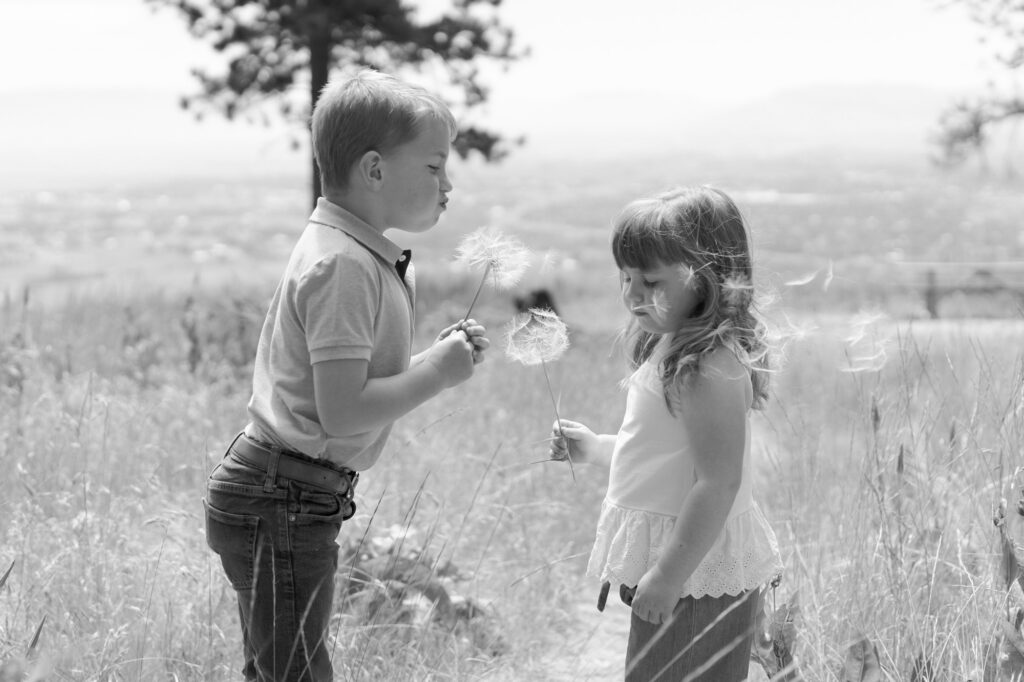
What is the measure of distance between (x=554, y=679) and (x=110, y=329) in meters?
5.26

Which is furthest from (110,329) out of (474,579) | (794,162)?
(794,162)

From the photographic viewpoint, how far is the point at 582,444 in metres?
2.41

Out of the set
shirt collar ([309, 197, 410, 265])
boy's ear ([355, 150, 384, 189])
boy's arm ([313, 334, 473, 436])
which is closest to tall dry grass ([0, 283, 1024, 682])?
boy's arm ([313, 334, 473, 436])

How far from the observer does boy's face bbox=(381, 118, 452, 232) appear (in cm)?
209

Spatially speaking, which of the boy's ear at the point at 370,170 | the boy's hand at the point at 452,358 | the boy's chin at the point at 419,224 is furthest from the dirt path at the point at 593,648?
the boy's ear at the point at 370,170

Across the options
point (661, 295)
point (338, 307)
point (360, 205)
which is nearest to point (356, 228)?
point (360, 205)

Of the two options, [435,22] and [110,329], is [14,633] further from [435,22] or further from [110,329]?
[435,22]

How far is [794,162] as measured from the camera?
15400 cm

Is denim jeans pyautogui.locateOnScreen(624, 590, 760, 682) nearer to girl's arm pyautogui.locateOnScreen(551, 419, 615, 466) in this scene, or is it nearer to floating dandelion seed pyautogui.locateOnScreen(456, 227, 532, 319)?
girl's arm pyautogui.locateOnScreen(551, 419, 615, 466)

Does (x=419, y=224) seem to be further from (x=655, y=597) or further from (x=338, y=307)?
(x=655, y=597)

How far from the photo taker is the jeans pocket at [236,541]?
6.96ft

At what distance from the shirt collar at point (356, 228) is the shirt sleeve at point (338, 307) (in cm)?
7

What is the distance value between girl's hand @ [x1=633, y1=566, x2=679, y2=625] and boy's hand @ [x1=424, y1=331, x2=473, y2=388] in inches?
19.7

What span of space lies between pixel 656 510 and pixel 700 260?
48 centimetres
